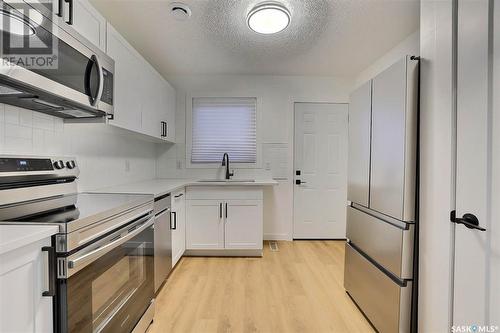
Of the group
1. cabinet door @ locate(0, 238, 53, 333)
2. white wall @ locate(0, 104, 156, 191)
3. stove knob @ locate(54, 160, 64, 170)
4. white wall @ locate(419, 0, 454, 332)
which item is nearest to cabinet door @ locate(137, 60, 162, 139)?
white wall @ locate(0, 104, 156, 191)

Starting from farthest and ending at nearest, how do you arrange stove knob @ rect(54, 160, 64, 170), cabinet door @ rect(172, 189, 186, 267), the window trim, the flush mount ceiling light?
the window trim
cabinet door @ rect(172, 189, 186, 267)
the flush mount ceiling light
stove knob @ rect(54, 160, 64, 170)

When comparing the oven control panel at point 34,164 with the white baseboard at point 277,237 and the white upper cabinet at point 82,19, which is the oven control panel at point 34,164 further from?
the white baseboard at point 277,237

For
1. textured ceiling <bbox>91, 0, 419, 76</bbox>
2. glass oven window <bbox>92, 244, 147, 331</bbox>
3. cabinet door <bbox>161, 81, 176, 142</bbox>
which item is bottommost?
glass oven window <bbox>92, 244, 147, 331</bbox>

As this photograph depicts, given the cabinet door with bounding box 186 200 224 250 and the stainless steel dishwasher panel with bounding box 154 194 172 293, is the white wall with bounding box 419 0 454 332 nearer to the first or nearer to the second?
the stainless steel dishwasher panel with bounding box 154 194 172 293

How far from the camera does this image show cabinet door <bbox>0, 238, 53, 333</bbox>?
0.71 metres

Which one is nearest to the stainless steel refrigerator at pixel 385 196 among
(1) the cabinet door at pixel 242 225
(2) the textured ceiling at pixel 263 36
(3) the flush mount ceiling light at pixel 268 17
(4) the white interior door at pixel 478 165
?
(4) the white interior door at pixel 478 165

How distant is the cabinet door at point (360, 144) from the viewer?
1796 mm

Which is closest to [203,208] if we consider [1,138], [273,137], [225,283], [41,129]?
[225,283]

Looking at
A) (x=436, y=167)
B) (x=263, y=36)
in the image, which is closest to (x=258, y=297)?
(x=436, y=167)

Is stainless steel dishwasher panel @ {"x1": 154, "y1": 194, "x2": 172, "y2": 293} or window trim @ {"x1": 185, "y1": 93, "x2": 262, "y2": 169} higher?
window trim @ {"x1": 185, "y1": 93, "x2": 262, "y2": 169}

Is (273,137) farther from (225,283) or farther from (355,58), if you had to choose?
(225,283)

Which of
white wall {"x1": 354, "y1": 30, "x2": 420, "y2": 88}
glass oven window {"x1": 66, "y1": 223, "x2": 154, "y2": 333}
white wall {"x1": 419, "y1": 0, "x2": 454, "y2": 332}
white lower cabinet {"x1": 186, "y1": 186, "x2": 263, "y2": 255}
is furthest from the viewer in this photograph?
white lower cabinet {"x1": 186, "y1": 186, "x2": 263, "y2": 255}

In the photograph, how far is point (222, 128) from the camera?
3.57 m

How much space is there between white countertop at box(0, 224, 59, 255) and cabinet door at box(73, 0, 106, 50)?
1.17 m
